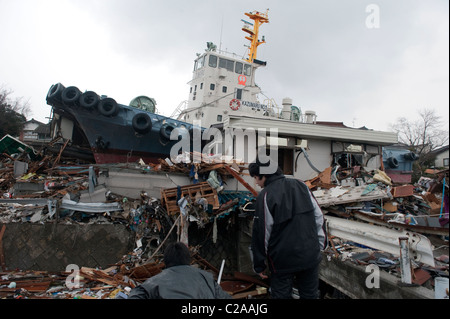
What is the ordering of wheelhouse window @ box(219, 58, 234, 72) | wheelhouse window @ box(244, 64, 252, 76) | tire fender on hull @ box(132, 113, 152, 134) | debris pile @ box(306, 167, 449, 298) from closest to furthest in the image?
1. debris pile @ box(306, 167, 449, 298)
2. tire fender on hull @ box(132, 113, 152, 134)
3. wheelhouse window @ box(219, 58, 234, 72)
4. wheelhouse window @ box(244, 64, 252, 76)

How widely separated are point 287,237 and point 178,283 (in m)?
1.07

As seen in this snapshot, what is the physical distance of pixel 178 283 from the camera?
2.14 meters

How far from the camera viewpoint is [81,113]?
42.5 ft

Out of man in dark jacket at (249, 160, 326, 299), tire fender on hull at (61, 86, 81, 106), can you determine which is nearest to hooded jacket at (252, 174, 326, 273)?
man in dark jacket at (249, 160, 326, 299)

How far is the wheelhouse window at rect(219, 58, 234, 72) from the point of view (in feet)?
64.4

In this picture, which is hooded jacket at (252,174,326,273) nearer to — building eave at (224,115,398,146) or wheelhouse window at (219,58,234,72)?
building eave at (224,115,398,146)

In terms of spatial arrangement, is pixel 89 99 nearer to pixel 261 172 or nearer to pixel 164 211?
pixel 164 211

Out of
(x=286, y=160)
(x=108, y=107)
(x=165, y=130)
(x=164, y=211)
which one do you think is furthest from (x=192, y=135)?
(x=164, y=211)

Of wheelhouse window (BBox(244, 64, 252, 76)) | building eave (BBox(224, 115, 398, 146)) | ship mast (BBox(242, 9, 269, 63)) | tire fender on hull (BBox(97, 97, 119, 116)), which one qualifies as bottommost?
building eave (BBox(224, 115, 398, 146))

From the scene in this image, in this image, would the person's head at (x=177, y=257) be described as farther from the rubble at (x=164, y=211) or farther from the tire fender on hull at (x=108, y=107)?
the tire fender on hull at (x=108, y=107)

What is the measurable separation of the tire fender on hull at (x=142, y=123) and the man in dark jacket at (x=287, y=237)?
11.4 meters

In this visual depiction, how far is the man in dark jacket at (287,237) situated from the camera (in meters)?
2.57

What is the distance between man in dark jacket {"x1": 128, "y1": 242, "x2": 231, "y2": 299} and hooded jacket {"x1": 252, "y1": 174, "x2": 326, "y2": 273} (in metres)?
0.59
